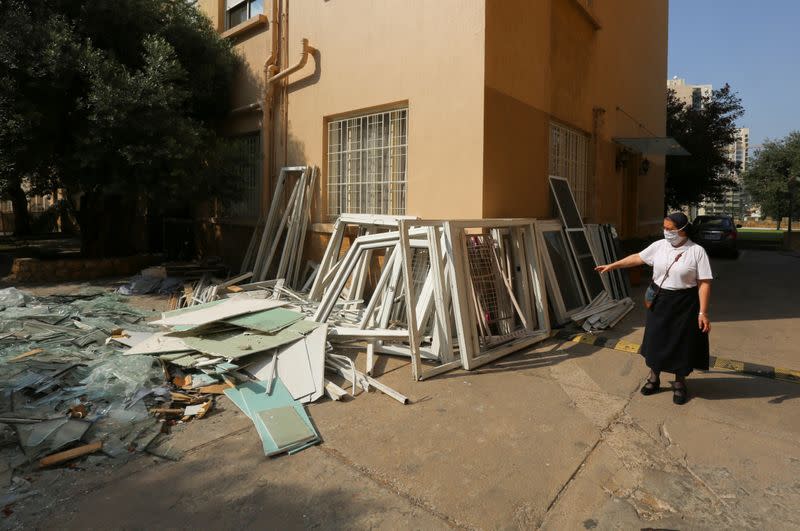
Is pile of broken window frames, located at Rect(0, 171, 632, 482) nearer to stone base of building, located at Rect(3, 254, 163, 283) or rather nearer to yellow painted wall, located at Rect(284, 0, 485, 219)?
yellow painted wall, located at Rect(284, 0, 485, 219)

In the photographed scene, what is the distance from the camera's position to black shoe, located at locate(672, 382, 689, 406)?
4.08 meters

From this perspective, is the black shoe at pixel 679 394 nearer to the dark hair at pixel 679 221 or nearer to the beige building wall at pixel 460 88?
the dark hair at pixel 679 221

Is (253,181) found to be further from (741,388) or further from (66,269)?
(741,388)

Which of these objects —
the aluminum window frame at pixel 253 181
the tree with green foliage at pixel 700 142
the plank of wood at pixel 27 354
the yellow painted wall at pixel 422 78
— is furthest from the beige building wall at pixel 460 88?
the tree with green foliage at pixel 700 142

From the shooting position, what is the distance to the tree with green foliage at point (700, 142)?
67.4 ft

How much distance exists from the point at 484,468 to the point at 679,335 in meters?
Answer: 2.11

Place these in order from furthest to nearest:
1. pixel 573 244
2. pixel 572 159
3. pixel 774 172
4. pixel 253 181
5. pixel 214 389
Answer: pixel 774 172 → pixel 253 181 → pixel 572 159 → pixel 573 244 → pixel 214 389

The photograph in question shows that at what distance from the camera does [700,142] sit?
2058cm

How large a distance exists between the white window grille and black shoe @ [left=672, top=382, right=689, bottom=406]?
31.7 feet

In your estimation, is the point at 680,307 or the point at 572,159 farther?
the point at 572,159

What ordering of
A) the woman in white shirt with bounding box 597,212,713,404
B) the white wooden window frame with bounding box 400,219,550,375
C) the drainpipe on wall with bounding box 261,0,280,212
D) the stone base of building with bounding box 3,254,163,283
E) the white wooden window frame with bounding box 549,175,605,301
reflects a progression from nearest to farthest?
the woman in white shirt with bounding box 597,212,713,404
the white wooden window frame with bounding box 400,219,550,375
the white wooden window frame with bounding box 549,175,605,301
the drainpipe on wall with bounding box 261,0,280,212
the stone base of building with bounding box 3,254,163,283

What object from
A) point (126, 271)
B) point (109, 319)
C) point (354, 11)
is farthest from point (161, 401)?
point (126, 271)

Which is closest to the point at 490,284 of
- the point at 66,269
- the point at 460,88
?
the point at 460,88

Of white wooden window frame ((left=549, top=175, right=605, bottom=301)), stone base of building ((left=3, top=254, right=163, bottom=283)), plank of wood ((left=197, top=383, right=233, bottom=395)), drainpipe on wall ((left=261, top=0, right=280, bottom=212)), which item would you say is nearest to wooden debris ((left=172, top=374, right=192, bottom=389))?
plank of wood ((left=197, top=383, right=233, bottom=395))
